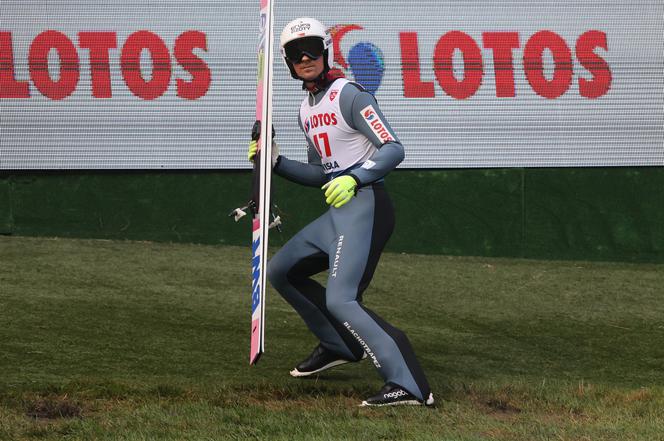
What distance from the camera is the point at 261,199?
5.66 m

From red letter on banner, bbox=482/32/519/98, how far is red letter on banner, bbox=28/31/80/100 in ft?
14.2

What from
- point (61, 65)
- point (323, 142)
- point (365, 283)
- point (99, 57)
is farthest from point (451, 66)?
point (365, 283)

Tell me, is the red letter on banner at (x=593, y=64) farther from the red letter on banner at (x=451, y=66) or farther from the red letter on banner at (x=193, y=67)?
the red letter on banner at (x=193, y=67)

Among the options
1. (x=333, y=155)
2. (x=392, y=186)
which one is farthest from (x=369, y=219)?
(x=392, y=186)

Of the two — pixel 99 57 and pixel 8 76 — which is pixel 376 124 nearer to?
pixel 99 57

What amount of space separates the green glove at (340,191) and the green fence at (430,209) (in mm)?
6271

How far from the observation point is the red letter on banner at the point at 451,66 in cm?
1188

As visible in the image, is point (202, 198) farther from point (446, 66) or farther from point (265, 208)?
point (265, 208)

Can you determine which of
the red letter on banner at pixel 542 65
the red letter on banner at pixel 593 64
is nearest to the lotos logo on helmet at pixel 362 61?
the red letter on banner at pixel 542 65

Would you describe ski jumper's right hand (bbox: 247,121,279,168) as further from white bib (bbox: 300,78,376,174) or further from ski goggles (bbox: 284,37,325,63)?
ski goggles (bbox: 284,37,325,63)

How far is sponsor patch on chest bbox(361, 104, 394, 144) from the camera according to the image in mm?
5824

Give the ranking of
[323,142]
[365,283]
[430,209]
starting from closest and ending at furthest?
1. [365,283]
2. [323,142]
3. [430,209]

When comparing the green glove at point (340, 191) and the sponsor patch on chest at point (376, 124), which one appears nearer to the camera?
the green glove at point (340, 191)

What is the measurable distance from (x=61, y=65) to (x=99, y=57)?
0.40 meters
